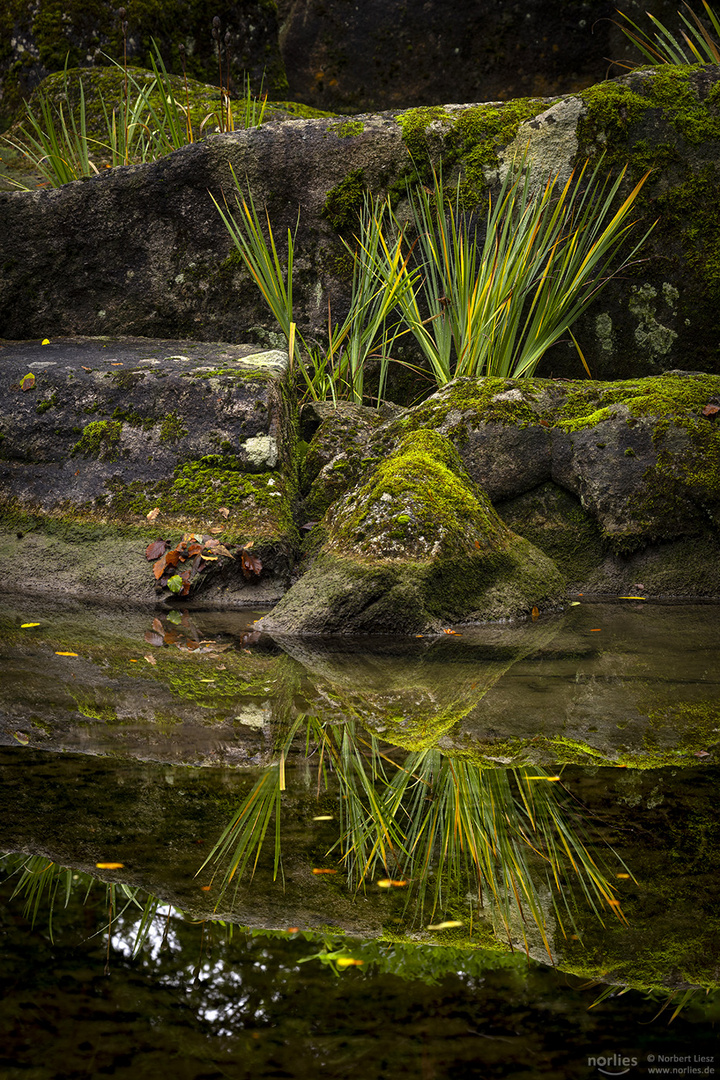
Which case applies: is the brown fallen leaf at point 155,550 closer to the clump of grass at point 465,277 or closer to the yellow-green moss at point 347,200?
the clump of grass at point 465,277

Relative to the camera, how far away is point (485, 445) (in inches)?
139

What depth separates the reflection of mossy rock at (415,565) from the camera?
8.86ft

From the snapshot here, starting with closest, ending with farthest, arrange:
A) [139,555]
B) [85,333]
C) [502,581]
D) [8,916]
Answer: [8,916]
[502,581]
[139,555]
[85,333]

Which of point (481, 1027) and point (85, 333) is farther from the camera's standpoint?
point (85, 333)

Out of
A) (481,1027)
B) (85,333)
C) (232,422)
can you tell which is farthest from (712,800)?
(85,333)

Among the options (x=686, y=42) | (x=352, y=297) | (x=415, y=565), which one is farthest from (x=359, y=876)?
(x=686, y=42)

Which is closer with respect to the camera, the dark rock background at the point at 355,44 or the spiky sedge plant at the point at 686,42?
the spiky sedge plant at the point at 686,42

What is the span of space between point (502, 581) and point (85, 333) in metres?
2.87

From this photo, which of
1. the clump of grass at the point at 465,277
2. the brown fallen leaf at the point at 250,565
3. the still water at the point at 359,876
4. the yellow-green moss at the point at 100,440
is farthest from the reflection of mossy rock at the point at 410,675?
the clump of grass at the point at 465,277

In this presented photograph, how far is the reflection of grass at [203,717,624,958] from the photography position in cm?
103

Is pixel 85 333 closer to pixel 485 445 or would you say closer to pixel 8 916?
pixel 485 445

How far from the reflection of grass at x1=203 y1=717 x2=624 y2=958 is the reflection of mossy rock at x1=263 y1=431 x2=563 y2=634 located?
119 cm

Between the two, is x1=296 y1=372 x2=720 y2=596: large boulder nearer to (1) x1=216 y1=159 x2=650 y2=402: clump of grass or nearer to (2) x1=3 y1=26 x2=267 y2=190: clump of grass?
(1) x1=216 y1=159 x2=650 y2=402: clump of grass

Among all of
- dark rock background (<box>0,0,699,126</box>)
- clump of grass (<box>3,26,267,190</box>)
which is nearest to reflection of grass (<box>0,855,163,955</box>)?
clump of grass (<box>3,26,267,190</box>)
